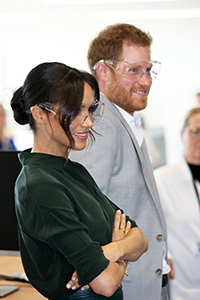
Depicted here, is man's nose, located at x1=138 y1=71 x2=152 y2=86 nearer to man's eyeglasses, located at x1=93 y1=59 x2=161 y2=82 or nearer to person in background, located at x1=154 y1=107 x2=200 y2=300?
man's eyeglasses, located at x1=93 y1=59 x2=161 y2=82

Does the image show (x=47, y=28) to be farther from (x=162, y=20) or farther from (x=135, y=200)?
(x=135, y=200)

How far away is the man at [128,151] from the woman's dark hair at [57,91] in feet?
1.13

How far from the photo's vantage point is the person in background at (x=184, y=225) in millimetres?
2006

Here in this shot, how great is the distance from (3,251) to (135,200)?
0.73 metres

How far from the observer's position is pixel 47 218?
0.89 metres

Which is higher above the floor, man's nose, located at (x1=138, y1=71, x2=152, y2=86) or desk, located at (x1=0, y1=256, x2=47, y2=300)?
man's nose, located at (x1=138, y1=71, x2=152, y2=86)

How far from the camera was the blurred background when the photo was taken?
4.75 metres

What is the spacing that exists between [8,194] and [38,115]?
78 centimetres

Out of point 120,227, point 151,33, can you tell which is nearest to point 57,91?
point 120,227

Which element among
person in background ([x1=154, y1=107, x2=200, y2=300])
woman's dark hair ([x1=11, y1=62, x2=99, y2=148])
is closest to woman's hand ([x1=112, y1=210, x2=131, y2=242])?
woman's dark hair ([x1=11, y1=62, x2=99, y2=148])

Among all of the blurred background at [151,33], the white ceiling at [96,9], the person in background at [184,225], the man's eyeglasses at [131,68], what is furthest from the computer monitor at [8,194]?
the white ceiling at [96,9]

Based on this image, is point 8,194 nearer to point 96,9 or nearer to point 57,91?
point 57,91

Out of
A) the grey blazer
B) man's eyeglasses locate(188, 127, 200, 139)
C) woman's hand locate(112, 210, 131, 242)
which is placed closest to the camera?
woman's hand locate(112, 210, 131, 242)

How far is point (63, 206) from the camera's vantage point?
0.92 m
